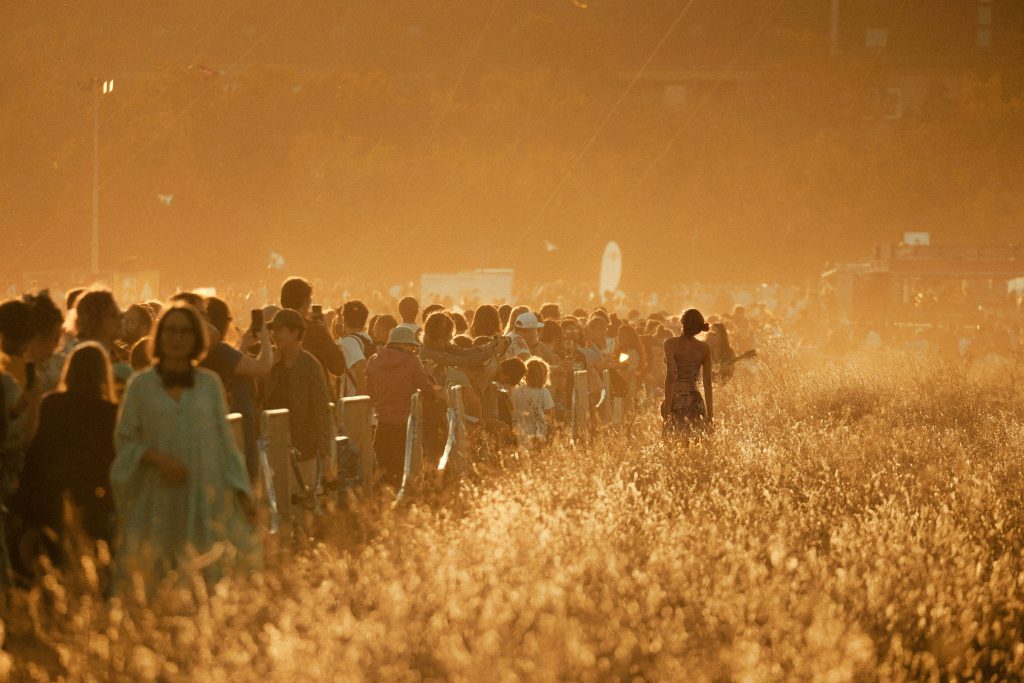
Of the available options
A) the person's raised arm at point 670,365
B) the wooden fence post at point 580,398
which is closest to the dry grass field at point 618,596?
the person's raised arm at point 670,365

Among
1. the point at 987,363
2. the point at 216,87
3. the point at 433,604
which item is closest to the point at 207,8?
the point at 216,87

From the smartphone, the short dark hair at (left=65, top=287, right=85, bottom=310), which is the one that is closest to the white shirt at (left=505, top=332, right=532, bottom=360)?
the short dark hair at (left=65, top=287, right=85, bottom=310)

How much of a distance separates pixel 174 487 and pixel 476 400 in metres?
6.22

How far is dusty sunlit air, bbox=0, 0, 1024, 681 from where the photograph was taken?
20.2 ft

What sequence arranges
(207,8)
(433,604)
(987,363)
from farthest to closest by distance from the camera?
1. (207,8)
2. (987,363)
3. (433,604)

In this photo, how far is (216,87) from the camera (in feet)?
206

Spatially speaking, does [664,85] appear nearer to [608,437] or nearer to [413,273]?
[413,273]

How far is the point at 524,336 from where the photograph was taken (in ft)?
49.6

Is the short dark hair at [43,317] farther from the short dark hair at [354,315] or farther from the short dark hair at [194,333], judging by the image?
the short dark hair at [354,315]

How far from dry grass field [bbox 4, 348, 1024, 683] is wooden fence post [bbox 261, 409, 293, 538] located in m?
0.57

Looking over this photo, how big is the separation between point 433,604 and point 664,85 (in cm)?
8369

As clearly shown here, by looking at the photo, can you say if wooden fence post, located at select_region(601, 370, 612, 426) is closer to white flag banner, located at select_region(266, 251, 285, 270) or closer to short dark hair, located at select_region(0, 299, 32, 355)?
short dark hair, located at select_region(0, 299, 32, 355)

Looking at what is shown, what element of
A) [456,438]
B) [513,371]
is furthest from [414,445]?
[513,371]

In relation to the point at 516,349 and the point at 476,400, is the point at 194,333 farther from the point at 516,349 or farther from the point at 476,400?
the point at 516,349
